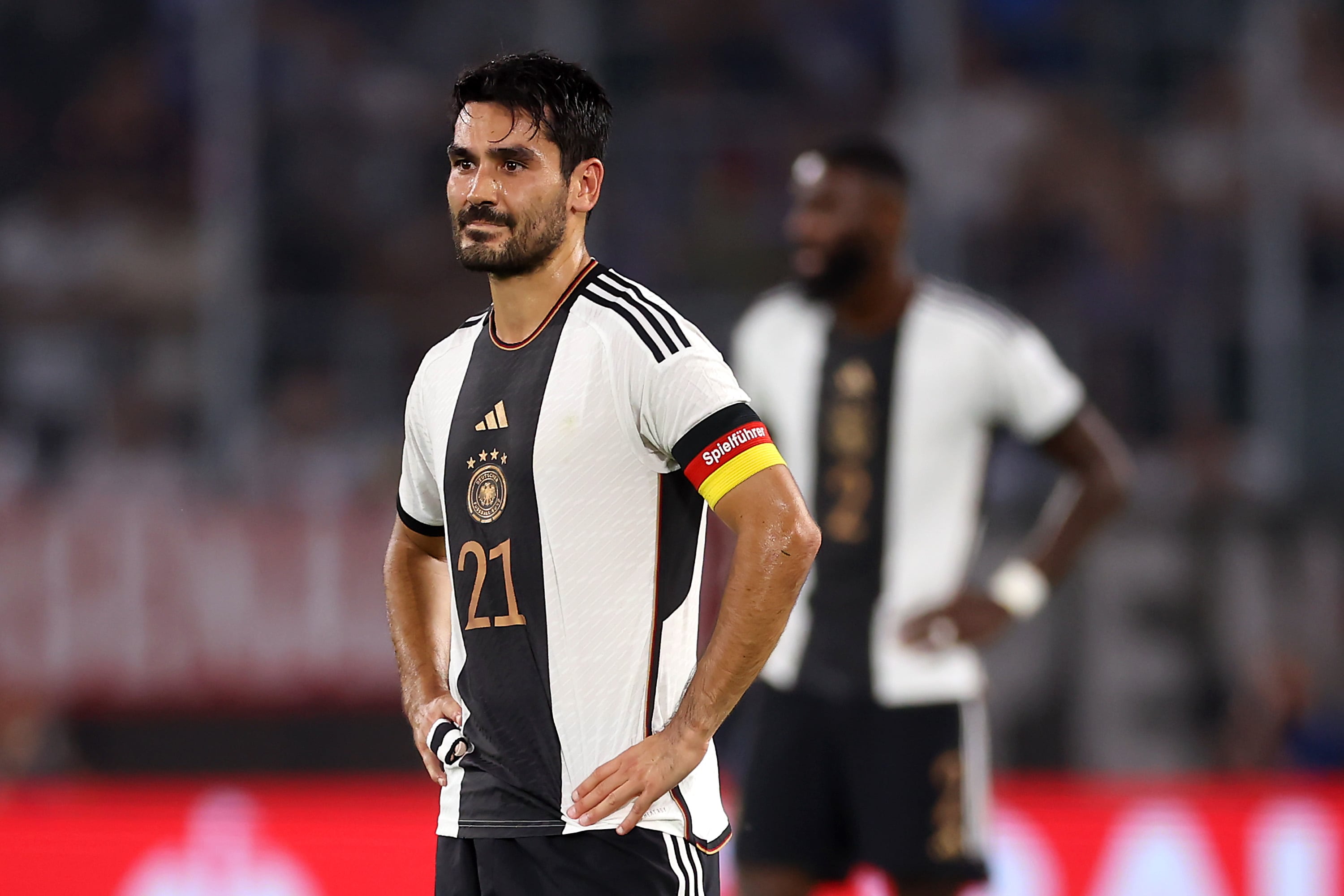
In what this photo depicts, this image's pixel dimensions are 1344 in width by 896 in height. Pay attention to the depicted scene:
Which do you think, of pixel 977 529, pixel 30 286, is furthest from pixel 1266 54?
pixel 30 286

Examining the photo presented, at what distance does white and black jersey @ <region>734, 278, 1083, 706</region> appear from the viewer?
15.5 feet

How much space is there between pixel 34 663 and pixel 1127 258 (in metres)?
6.44

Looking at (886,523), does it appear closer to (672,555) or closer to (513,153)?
(672,555)

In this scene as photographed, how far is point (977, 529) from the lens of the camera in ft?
16.2

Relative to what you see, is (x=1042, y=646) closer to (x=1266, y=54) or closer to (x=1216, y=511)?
(x=1216, y=511)

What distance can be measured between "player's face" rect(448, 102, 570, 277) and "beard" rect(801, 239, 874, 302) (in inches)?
85.9

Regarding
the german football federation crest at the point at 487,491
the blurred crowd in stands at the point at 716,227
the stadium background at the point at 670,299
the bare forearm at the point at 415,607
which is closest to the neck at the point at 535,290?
the german football federation crest at the point at 487,491

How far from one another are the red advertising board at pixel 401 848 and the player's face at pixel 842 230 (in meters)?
2.00

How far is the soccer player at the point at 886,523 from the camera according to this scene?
4.69m

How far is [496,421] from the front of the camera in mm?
2928

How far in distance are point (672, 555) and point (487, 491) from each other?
33 cm

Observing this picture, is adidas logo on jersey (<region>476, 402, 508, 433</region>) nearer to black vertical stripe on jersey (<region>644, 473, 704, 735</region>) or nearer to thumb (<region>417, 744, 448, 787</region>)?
black vertical stripe on jersey (<region>644, 473, 704, 735</region>)

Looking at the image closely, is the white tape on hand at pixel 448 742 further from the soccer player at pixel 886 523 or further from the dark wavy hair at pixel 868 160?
the dark wavy hair at pixel 868 160

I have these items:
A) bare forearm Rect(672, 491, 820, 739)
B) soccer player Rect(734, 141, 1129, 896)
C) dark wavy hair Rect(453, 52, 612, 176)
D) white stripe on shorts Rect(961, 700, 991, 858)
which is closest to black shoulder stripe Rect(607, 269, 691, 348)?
dark wavy hair Rect(453, 52, 612, 176)
